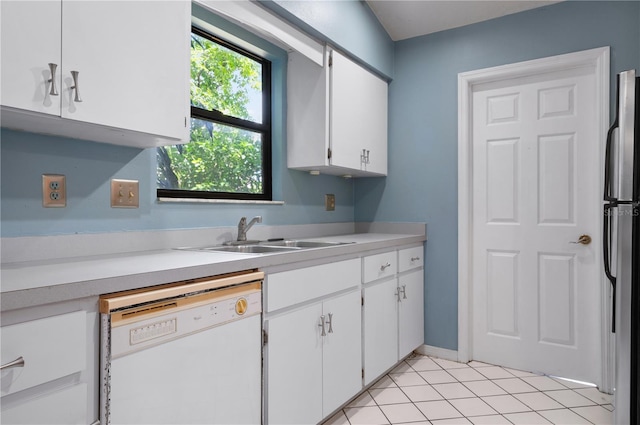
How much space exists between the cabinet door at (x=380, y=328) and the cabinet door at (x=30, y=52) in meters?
1.74

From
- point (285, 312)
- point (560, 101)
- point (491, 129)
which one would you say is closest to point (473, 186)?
point (491, 129)

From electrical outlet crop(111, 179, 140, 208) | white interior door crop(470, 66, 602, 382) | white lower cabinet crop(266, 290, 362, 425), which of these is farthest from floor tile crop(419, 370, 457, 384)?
electrical outlet crop(111, 179, 140, 208)

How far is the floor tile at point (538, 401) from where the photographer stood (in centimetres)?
229

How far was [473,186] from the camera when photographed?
9.80 ft

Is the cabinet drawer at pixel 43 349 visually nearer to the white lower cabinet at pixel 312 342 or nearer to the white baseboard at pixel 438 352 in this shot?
the white lower cabinet at pixel 312 342

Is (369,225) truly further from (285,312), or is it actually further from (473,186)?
(285,312)

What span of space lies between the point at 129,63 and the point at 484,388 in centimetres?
258

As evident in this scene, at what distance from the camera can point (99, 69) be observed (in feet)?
4.43

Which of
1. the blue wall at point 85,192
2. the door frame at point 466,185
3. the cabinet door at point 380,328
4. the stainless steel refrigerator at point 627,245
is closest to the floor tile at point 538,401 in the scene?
the stainless steel refrigerator at point 627,245

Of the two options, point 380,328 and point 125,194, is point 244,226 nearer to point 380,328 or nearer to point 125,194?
point 125,194

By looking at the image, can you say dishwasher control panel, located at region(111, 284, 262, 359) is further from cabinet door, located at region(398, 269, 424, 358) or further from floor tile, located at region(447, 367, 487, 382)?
floor tile, located at region(447, 367, 487, 382)

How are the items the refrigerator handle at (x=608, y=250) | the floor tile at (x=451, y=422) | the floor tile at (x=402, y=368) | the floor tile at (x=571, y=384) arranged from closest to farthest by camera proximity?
the refrigerator handle at (x=608, y=250) < the floor tile at (x=451, y=422) < the floor tile at (x=571, y=384) < the floor tile at (x=402, y=368)

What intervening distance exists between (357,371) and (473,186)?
1595 millimetres

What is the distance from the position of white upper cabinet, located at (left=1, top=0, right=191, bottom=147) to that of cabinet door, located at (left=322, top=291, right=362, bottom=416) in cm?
111
